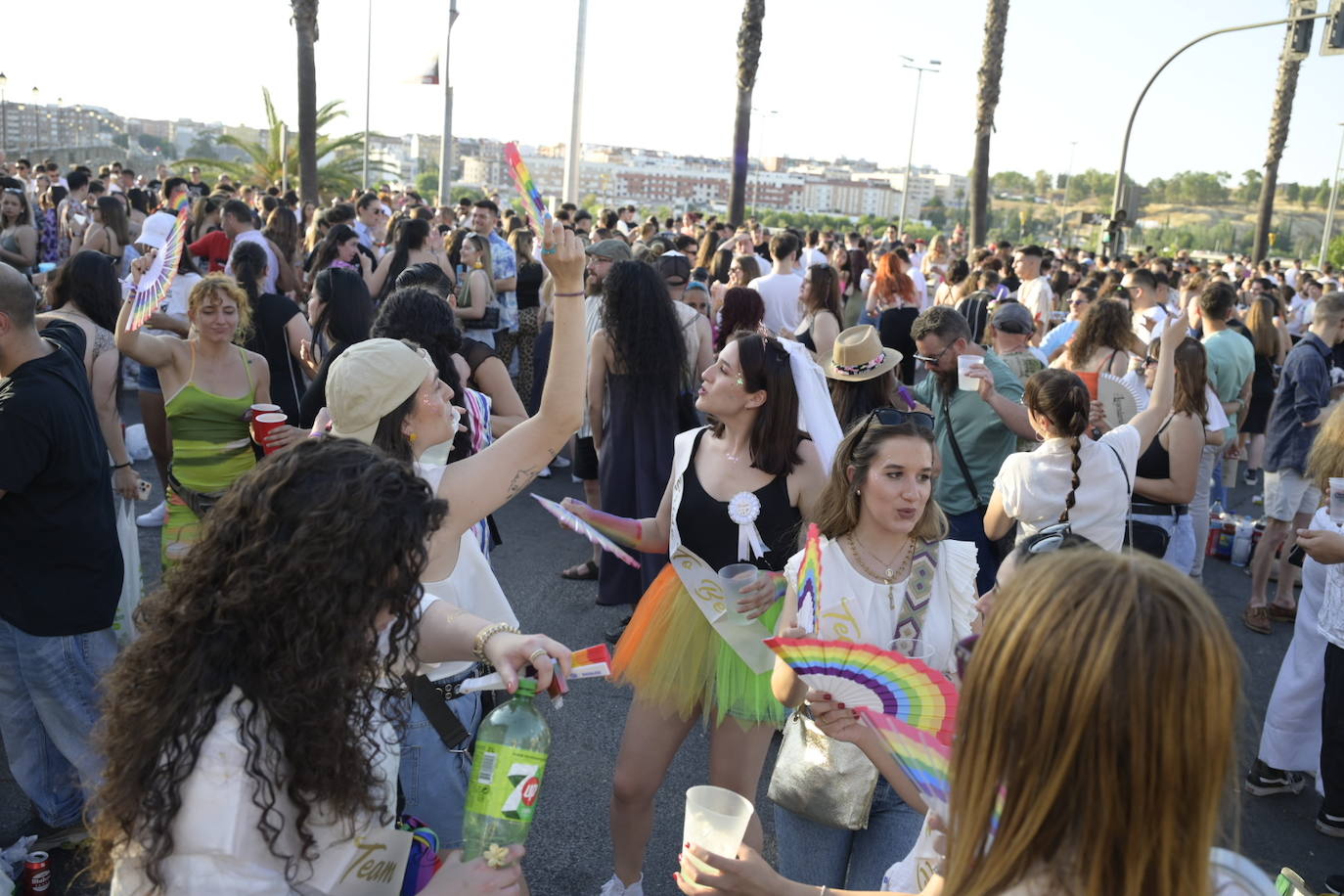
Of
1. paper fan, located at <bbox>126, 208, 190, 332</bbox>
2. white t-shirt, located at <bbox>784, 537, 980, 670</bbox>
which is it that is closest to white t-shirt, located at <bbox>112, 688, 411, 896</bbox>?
white t-shirt, located at <bbox>784, 537, 980, 670</bbox>

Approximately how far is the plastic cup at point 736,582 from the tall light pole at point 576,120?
1331 cm

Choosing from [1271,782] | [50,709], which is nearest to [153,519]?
[50,709]

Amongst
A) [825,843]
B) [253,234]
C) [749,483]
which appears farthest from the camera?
[253,234]

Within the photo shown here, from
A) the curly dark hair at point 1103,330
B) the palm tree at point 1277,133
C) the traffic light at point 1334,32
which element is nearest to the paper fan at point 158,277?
the curly dark hair at point 1103,330

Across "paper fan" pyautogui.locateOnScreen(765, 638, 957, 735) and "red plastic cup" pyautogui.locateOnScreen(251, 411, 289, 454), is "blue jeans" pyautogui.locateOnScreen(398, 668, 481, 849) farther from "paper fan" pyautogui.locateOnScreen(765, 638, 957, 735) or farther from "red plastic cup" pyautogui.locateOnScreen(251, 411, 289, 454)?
"red plastic cup" pyautogui.locateOnScreen(251, 411, 289, 454)

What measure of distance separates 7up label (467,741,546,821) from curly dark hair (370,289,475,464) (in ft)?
7.62

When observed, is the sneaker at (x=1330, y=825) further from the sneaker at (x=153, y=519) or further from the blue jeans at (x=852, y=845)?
the sneaker at (x=153, y=519)

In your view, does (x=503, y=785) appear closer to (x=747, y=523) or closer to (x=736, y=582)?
(x=736, y=582)

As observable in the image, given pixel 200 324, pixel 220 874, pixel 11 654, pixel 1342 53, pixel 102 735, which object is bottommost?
pixel 11 654

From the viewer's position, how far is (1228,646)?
1315 mm

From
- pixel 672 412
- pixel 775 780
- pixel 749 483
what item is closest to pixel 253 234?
pixel 672 412

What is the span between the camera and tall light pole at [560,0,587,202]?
16.0 meters

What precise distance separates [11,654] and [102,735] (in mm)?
2351

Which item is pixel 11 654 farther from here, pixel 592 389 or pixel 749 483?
pixel 592 389
